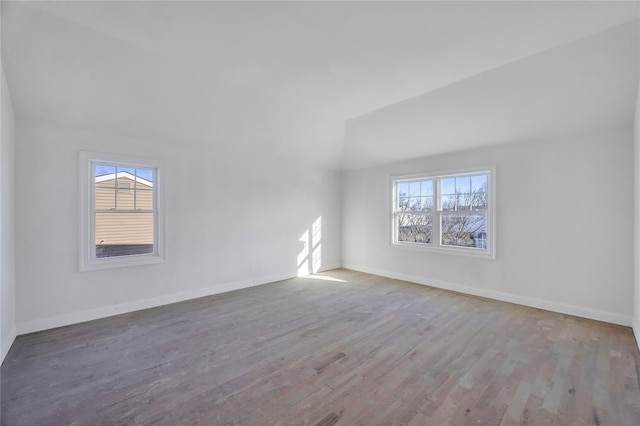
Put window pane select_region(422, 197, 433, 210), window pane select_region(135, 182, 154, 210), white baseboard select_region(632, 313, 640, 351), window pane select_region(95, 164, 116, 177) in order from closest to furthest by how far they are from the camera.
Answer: white baseboard select_region(632, 313, 640, 351), window pane select_region(95, 164, 116, 177), window pane select_region(135, 182, 154, 210), window pane select_region(422, 197, 433, 210)

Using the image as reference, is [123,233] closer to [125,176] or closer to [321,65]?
[125,176]

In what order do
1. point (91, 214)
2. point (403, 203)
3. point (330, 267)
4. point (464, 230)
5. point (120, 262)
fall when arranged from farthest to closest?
point (330, 267) → point (403, 203) → point (464, 230) → point (120, 262) → point (91, 214)

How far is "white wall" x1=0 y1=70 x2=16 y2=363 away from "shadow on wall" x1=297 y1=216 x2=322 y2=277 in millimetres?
4039

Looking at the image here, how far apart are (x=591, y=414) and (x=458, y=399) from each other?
0.83 metres

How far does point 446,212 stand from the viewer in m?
Result: 5.01

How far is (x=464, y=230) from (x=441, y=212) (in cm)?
49

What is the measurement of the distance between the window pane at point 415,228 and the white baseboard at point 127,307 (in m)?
2.84

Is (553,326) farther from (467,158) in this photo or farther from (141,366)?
(141,366)

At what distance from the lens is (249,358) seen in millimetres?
2588

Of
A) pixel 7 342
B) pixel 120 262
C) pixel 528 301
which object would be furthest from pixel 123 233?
pixel 528 301

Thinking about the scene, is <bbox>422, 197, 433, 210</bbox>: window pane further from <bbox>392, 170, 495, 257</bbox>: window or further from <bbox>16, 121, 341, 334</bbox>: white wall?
<bbox>16, 121, 341, 334</bbox>: white wall

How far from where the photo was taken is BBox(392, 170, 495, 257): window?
454 cm

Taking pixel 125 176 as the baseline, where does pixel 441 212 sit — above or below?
below

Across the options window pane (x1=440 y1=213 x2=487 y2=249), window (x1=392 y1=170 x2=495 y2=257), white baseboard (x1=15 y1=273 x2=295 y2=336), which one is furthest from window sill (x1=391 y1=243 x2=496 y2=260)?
white baseboard (x1=15 y1=273 x2=295 y2=336)
